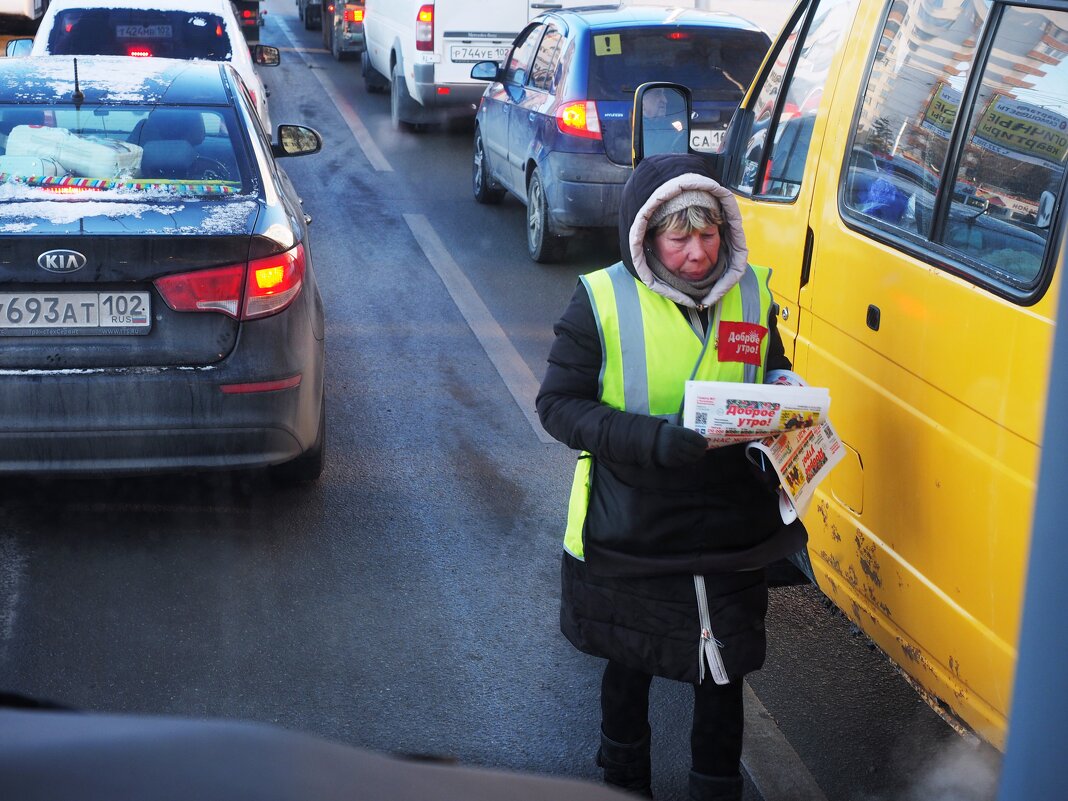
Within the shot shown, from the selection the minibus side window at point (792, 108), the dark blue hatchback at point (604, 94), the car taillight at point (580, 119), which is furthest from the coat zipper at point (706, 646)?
the car taillight at point (580, 119)

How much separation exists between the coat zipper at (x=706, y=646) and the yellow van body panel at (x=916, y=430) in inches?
19.1

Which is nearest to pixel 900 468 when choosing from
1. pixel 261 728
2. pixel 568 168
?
pixel 261 728

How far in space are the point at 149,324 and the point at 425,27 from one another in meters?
10.3

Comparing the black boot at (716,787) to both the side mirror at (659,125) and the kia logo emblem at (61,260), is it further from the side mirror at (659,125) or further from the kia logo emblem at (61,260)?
the kia logo emblem at (61,260)

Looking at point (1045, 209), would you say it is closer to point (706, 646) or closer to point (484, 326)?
point (706, 646)

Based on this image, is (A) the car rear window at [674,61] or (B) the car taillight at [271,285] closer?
(B) the car taillight at [271,285]

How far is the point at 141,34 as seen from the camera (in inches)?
465

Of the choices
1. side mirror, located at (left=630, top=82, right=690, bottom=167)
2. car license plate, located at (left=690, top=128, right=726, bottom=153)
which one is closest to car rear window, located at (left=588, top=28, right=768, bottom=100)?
car license plate, located at (left=690, top=128, right=726, bottom=153)

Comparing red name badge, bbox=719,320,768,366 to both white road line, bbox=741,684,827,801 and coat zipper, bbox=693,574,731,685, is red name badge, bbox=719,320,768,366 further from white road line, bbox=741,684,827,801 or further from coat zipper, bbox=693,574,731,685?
white road line, bbox=741,684,827,801

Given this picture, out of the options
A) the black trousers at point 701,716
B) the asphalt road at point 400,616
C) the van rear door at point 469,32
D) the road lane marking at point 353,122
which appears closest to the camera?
the black trousers at point 701,716

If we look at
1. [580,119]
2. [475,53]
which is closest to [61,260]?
[580,119]

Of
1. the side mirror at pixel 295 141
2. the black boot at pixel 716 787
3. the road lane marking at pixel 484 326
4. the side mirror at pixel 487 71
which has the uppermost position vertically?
the side mirror at pixel 487 71

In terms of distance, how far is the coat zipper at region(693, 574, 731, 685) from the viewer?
119 inches

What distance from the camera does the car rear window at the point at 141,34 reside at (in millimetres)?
11555
